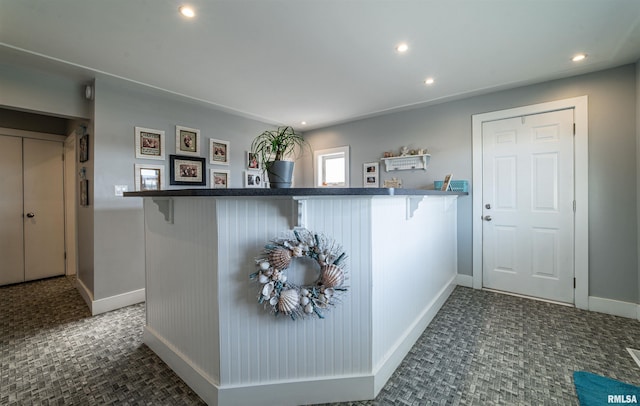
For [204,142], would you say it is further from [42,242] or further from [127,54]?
[42,242]

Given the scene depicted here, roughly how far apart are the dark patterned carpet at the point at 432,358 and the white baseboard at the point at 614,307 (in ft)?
0.32

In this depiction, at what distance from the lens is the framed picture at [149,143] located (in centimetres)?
292

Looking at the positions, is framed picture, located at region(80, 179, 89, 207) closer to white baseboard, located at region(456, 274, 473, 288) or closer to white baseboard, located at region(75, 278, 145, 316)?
white baseboard, located at region(75, 278, 145, 316)

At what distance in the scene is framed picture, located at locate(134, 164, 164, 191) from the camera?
2930mm

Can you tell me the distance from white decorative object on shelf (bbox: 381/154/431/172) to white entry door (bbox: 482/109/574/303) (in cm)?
69

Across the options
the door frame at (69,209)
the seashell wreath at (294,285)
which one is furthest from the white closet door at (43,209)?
the seashell wreath at (294,285)

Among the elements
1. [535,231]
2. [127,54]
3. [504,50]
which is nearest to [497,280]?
[535,231]

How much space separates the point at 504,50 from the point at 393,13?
1147mm

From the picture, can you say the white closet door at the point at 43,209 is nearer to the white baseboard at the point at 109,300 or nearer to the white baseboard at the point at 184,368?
the white baseboard at the point at 109,300

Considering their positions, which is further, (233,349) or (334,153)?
(334,153)

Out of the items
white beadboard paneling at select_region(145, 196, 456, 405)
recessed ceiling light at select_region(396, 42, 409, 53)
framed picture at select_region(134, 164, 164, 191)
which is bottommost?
white beadboard paneling at select_region(145, 196, 456, 405)

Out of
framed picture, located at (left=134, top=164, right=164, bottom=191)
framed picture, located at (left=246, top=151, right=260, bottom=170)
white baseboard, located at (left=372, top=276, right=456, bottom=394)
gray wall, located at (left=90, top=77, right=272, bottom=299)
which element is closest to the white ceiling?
gray wall, located at (left=90, top=77, right=272, bottom=299)

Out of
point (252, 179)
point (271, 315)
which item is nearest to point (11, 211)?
point (252, 179)

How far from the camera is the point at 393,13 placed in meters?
1.73
